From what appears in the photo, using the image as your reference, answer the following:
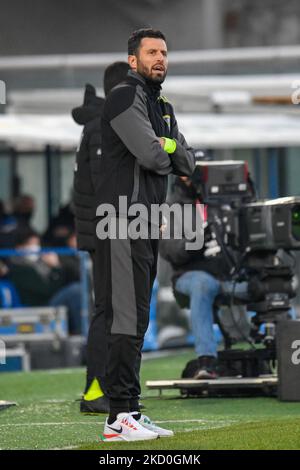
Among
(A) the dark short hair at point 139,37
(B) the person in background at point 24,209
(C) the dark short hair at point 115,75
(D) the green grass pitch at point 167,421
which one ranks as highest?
(C) the dark short hair at point 115,75

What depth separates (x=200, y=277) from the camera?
10891mm

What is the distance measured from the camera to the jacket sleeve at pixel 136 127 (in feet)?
24.6

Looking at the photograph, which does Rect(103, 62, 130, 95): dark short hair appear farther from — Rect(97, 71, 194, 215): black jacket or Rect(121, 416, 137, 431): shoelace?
Rect(121, 416, 137, 431): shoelace

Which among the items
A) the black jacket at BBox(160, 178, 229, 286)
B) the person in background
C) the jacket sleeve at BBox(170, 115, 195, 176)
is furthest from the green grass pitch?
the person in background

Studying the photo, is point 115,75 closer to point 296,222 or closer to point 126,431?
point 296,222

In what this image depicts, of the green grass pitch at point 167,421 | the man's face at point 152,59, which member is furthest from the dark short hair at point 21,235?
the man's face at point 152,59

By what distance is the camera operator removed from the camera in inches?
423

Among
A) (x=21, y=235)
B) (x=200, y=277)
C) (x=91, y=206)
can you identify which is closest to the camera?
(x=91, y=206)

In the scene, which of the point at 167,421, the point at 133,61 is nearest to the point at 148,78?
the point at 133,61

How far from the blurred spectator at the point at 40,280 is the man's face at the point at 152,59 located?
895 centimetres

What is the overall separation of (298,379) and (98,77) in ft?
49.6

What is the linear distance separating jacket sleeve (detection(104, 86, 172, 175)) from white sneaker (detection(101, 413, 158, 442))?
1.24 metres

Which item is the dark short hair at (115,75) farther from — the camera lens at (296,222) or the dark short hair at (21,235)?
the dark short hair at (21,235)

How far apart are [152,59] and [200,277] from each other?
339cm
